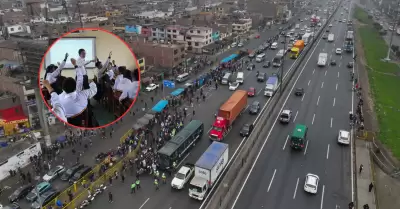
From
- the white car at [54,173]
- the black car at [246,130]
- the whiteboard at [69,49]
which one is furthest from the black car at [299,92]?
the whiteboard at [69,49]

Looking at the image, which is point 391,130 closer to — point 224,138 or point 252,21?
point 224,138

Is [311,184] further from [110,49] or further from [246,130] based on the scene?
[110,49]

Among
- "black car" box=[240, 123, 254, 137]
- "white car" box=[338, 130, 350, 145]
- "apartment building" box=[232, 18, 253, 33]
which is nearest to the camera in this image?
"white car" box=[338, 130, 350, 145]

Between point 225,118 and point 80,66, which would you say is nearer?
point 80,66

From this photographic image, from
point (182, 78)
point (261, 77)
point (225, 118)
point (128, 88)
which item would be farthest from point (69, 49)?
point (261, 77)

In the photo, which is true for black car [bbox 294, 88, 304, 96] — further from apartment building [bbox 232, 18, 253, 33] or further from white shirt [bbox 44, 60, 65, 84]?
A: apartment building [bbox 232, 18, 253, 33]

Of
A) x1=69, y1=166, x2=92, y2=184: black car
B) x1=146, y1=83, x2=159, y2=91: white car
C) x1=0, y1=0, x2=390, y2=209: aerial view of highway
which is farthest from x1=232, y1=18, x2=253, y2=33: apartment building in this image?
x1=69, y1=166, x2=92, y2=184: black car

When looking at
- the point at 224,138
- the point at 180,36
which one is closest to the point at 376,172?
the point at 224,138
